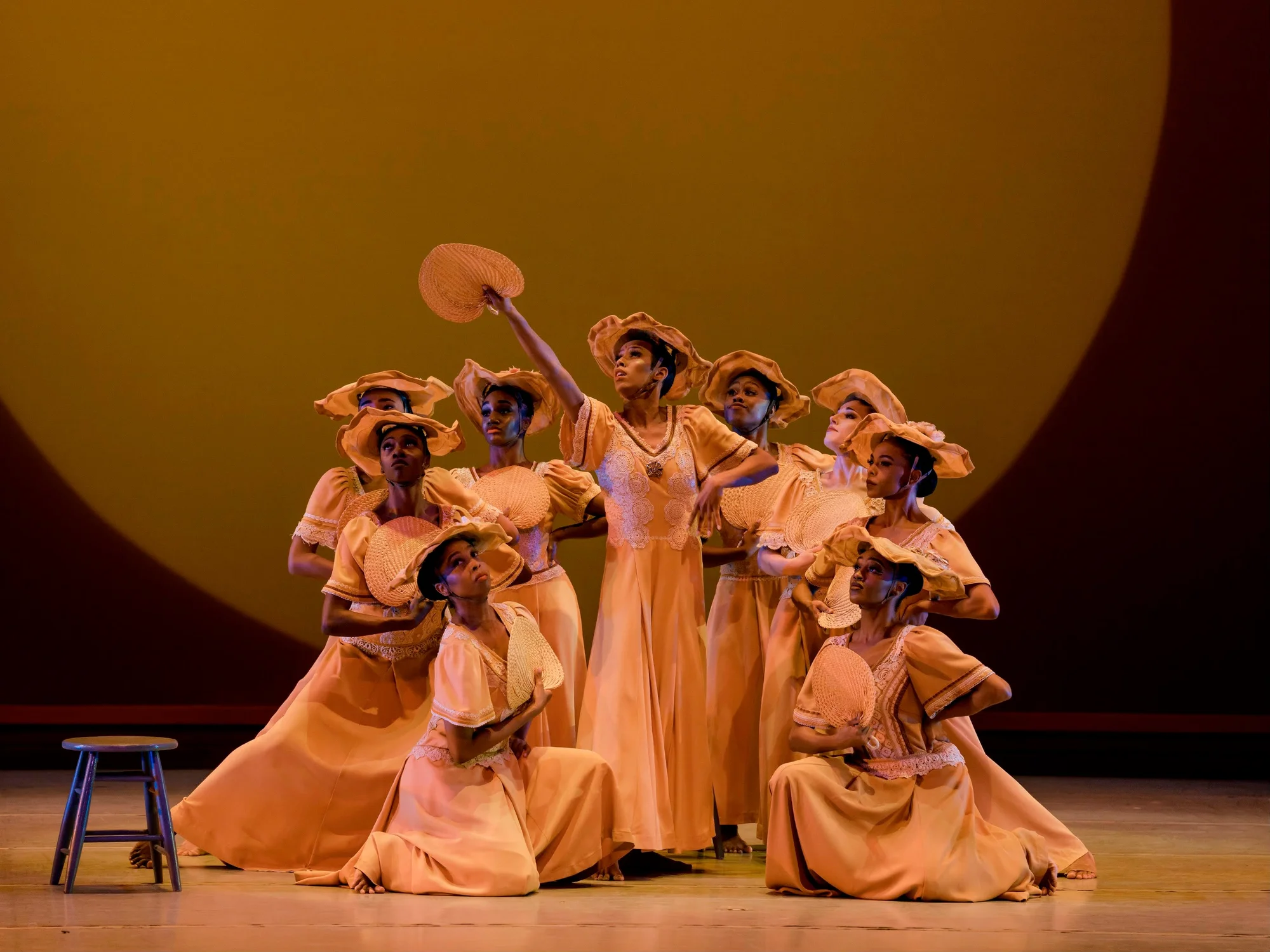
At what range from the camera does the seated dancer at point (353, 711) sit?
4.40 metres

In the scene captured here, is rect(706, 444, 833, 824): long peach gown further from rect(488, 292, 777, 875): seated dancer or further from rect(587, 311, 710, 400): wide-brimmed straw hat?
rect(587, 311, 710, 400): wide-brimmed straw hat

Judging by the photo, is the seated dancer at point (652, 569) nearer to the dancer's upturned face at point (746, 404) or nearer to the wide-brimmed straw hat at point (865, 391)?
the dancer's upturned face at point (746, 404)

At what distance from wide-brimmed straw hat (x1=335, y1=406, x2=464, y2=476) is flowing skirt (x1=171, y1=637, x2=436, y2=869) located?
73 cm

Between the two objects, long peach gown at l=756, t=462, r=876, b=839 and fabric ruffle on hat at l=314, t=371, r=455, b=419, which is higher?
fabric ruffle on hat at l=314, t=371, r=455, b=419

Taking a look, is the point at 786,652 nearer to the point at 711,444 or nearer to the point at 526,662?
the point at 711,444

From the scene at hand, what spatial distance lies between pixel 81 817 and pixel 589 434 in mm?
1759

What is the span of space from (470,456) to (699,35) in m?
2.23

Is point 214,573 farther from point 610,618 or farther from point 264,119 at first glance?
point 610,618

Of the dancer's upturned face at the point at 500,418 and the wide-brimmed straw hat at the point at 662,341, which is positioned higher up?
the wide-brimmed straw hat at the point at 662,341

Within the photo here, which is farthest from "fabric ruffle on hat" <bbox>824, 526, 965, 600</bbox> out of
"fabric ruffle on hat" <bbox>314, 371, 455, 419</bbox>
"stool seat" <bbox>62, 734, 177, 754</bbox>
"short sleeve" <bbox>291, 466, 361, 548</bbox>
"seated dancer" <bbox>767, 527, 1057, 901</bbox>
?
"stool seat" <bbox>62, 734, 177, 754</bbox>

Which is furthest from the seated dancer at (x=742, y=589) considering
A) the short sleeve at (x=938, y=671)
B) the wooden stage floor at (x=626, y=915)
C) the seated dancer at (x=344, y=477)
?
the seated dancer at (x=344, y=477)

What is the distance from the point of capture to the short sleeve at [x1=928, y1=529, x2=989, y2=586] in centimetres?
436

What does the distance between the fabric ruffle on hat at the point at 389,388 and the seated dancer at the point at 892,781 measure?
1.47 m

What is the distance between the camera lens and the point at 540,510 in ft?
16.1
